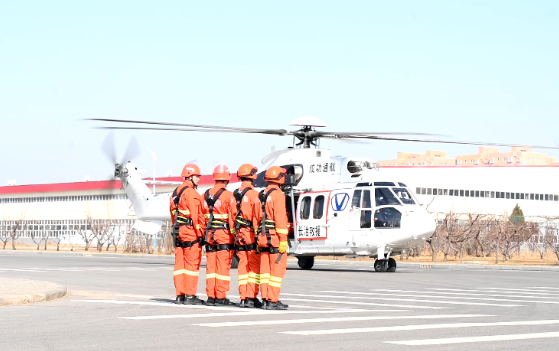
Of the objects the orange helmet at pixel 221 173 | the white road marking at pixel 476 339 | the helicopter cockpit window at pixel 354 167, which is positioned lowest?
the white road marking at pixel 476 339

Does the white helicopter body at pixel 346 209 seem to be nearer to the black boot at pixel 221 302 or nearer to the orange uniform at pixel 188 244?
the orange uniform at pixel 188 244

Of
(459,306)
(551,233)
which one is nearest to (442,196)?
(551,233)

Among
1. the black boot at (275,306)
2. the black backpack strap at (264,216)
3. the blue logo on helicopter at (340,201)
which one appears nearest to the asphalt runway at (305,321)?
the black boot at (275,306)

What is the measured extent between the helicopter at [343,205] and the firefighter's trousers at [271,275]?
12029 mm

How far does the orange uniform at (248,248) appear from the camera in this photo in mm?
13883

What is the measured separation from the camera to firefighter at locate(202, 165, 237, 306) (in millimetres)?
14141

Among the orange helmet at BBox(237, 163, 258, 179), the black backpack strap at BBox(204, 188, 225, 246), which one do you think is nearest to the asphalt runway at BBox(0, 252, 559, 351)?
the black backpack strap at BBox(204, 188, 225, 246)

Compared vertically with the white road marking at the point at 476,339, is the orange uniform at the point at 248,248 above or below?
above

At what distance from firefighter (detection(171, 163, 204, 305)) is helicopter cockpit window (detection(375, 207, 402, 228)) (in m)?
12.6

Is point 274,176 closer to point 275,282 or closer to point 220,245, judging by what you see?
point 220,245

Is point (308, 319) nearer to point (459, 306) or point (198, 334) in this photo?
point (198, 334)

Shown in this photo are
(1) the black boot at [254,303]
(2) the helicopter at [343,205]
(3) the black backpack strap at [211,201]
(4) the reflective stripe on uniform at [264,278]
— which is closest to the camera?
(4) the reflective stripe on uniform at [264,278]

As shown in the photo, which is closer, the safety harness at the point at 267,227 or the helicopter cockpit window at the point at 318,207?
the safety harness at the point at 267,227

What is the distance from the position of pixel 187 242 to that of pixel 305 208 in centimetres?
1394
